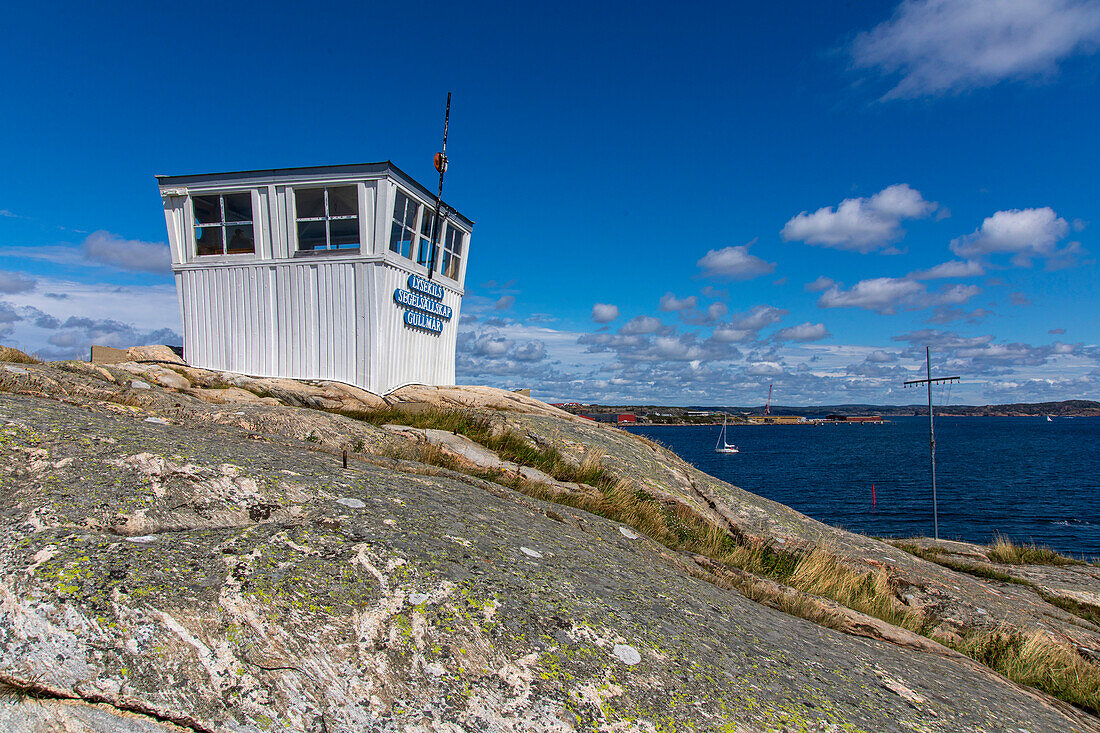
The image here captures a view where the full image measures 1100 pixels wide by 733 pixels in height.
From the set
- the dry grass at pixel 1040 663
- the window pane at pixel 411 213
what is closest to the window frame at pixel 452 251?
the window pane at pixel 411 213

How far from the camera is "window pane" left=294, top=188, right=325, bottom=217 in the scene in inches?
665

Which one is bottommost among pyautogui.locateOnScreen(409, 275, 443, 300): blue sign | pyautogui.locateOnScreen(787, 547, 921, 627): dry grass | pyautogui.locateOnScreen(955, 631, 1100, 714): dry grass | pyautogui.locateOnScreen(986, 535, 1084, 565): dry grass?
pyautogui.locateOnScreen(986, 535, 1084, 565): dry grass

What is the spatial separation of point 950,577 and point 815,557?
2.97 metres

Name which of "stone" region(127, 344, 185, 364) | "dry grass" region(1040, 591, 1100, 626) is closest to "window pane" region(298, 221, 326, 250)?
"stone" region(127, 344, 185, 364)

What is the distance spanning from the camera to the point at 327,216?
1662 cm

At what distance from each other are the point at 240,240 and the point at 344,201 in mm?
3246

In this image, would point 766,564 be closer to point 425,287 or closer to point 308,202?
point 425,287

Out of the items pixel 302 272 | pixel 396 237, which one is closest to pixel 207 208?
pixel 302 272

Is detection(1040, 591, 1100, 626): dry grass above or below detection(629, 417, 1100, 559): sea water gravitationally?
above

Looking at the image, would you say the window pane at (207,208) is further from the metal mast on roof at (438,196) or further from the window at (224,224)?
the metal mast on roof at (438,196)

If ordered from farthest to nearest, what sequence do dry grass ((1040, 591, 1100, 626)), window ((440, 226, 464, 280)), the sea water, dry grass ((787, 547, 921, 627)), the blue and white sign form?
1. the sea water
2. window ((440, 226, 464, 280))
3. the blue and white sign
4. dry grass ((1040, 591, 1100, 626))
5. dry grass ((787, 547, 921, 627))

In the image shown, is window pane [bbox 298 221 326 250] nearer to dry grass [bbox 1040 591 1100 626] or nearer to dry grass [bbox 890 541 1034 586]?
dry grass [bbox 890 541 1034 586]

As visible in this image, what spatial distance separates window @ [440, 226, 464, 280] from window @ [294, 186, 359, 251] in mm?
2779

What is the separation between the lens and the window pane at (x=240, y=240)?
57.3ft
